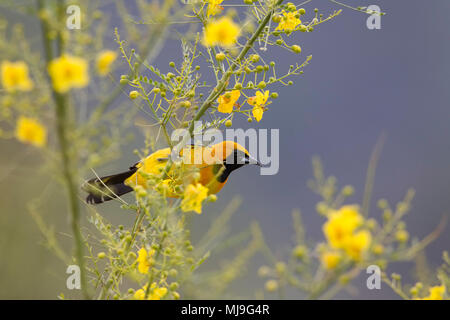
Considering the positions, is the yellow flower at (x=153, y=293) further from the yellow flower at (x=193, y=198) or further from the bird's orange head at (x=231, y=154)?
the bird's orange head at (x=231, y=154)

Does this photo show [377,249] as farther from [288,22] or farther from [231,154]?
[231,154]

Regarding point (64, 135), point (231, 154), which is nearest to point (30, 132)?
point (64, 135)

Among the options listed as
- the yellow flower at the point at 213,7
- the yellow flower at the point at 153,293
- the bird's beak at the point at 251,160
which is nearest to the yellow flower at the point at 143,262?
the yellow flower at the point at 153,293

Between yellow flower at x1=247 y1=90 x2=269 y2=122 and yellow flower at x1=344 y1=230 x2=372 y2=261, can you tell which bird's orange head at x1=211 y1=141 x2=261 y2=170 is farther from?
yellow flower at x1=344 y1=230 x2=372 y2=261

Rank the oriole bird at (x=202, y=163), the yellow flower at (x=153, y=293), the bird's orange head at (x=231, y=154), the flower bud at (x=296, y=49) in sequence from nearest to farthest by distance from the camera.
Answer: the yellow flower at (x=153, y=293), the flower bud at (x=296, y=49), the oriole bird at (x=202, y=163), the bird's orange head at (x=231, y=154)

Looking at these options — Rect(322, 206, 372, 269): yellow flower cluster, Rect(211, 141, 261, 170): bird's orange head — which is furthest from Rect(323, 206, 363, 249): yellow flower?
Rect(211, 141, 261, 170): bird's orange head

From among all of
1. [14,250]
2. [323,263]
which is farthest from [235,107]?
[14,250]
